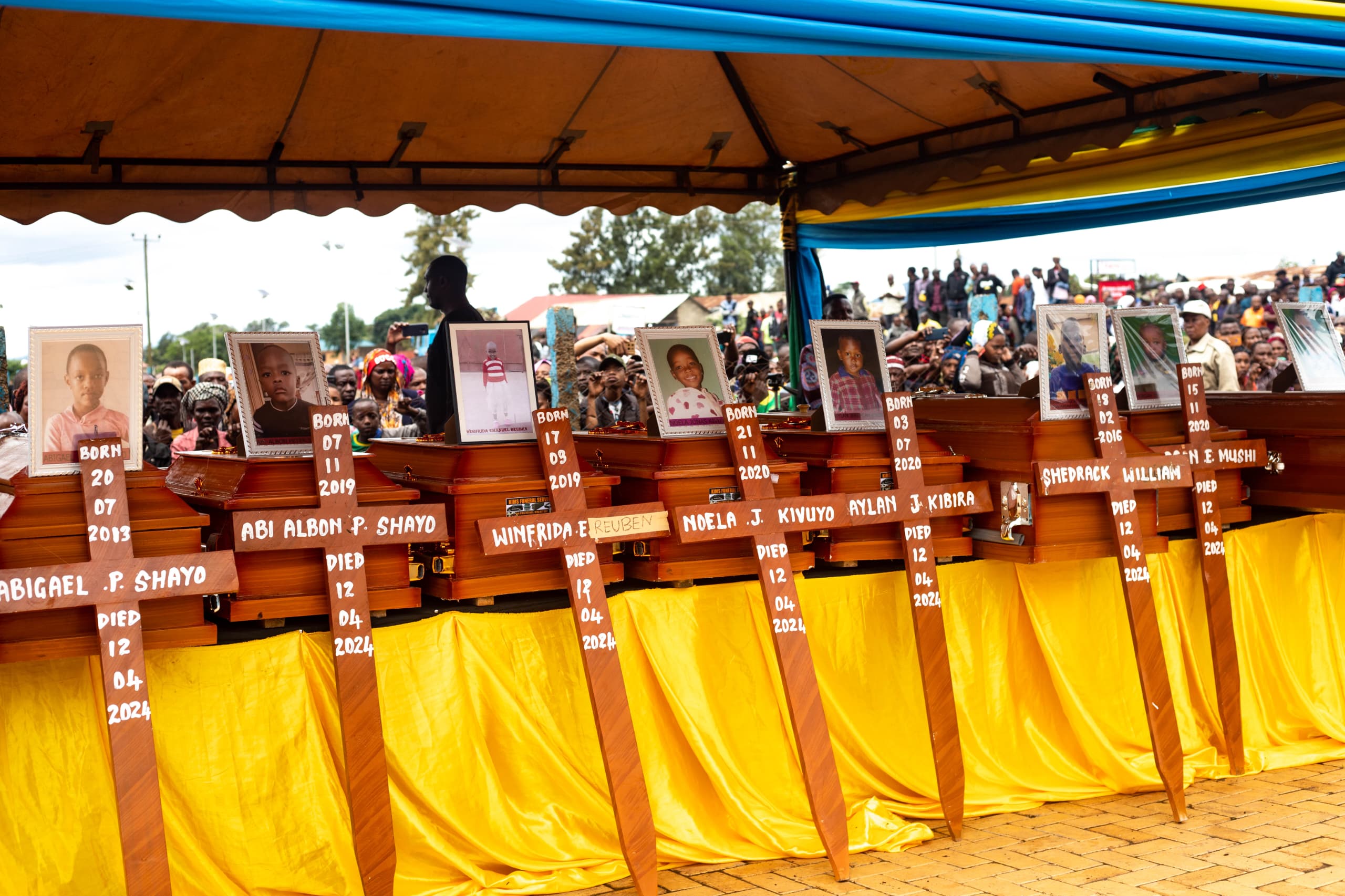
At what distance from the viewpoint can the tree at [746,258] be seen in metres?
41.8

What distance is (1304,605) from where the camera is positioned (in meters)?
4.63

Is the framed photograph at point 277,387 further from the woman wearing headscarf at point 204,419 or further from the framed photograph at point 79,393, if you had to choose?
the woman wearing headscarf at point 204,419

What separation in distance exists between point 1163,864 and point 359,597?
2343mm

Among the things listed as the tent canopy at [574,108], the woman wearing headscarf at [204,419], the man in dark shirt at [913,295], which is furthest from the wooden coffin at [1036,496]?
the man in dark shirt at [913,295]

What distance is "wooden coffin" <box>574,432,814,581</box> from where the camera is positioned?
12.0 ft

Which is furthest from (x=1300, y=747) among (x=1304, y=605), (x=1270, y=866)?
(x=1270, y=866)

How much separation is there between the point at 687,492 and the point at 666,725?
0.70 metres

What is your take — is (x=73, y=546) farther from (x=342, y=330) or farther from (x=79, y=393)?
(x=342, y=330)

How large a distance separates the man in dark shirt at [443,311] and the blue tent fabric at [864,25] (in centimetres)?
199

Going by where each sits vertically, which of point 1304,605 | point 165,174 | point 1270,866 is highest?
point 165,174

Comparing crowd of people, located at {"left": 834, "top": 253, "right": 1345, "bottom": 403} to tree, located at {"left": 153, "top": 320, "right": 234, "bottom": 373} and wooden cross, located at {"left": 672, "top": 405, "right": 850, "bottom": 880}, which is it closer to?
wooden cross, located at {"left": 672, "top": 405, "right": 850, "bottom": 880}

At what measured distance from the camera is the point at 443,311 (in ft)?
16.6

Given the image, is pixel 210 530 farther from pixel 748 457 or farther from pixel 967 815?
pixel 967 815

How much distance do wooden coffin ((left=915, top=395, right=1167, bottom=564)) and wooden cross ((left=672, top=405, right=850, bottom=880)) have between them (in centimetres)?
67
